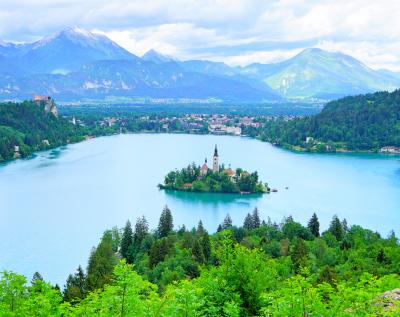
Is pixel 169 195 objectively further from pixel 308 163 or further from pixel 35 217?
pixel 308 163

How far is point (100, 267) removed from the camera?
14.0m

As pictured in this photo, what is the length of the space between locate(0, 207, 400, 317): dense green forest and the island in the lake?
9.85m

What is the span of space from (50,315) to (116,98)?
148004 millimetres

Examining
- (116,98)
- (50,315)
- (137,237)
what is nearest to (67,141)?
(137,237)

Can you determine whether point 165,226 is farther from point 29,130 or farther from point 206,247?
point 29,130

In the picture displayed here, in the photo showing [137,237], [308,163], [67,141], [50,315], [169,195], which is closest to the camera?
[50,315]

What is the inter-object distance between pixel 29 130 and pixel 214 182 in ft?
81.4

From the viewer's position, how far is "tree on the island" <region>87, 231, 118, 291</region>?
12.3 m

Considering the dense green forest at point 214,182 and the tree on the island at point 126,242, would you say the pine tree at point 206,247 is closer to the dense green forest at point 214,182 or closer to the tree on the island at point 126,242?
the tree on the island at point 126,242

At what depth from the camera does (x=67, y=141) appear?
5197 cm

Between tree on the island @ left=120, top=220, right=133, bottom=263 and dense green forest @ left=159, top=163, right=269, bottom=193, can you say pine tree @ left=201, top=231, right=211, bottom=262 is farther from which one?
dense green forest @ left=159, top=163, right=269, bottom=193

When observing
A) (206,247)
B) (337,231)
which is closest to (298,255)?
(206,247)

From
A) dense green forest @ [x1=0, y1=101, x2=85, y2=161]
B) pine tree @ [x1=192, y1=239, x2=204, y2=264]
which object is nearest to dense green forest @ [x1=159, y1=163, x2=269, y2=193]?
pine tree @ [x1=192, y1=239, x2=204, y2=264]

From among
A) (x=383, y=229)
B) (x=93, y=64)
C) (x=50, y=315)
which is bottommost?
(x=383, y=229)
